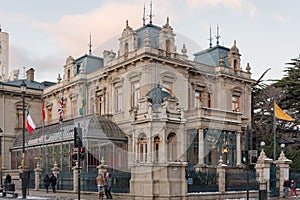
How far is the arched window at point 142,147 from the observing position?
2612cm

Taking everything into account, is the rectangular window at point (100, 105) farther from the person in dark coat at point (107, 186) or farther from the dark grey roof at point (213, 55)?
the person in dark coat at point (107, 186)

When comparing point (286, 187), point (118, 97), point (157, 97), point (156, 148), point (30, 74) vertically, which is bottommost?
point (286, 187)

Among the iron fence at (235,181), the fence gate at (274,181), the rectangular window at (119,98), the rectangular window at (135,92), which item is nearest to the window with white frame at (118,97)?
the rectangular window at (119,98)

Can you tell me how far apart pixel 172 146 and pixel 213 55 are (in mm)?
25856

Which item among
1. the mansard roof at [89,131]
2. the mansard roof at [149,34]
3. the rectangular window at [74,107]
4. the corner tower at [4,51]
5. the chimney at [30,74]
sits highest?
the corner tower at [4,51]

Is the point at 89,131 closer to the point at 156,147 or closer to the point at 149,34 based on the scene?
the point at 149,34

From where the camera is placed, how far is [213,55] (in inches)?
1989

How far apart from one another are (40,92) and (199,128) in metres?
26.6

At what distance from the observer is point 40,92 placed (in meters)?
A: 59.9

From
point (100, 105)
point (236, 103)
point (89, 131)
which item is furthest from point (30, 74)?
point (236, 103)

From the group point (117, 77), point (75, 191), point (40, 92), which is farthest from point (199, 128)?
point (40, 92)

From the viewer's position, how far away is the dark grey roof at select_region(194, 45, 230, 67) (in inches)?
1882

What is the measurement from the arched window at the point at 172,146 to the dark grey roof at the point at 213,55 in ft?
70.6

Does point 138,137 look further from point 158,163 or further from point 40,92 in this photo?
point 40,92
